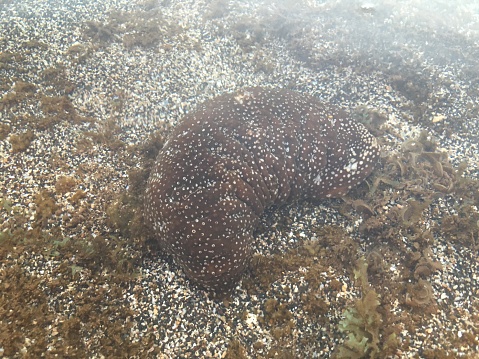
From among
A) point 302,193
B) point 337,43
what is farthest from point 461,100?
point 302,193

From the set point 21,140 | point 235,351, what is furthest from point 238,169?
point 21,140

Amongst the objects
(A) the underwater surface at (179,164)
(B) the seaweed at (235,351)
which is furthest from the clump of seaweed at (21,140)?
(B) the seaweed at (235,351)

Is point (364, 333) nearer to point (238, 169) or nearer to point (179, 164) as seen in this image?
point (238, 169)

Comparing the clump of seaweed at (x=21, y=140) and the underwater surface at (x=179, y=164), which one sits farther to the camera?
the clump of seaweed at (x=21, y=140)

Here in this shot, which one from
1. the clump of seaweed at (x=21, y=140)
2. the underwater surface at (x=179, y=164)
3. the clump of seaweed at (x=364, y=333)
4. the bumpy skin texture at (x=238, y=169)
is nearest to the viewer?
the clump of seaweed at (x=364, y=333)

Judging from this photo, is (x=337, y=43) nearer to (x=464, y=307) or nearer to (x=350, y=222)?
(x=350, y=222)

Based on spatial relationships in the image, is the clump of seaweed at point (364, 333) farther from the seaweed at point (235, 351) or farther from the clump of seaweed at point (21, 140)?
the clump of seaweed at point (21, 140)

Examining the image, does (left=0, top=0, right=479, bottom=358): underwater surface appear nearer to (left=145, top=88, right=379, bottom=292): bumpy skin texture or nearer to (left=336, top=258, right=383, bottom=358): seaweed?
(left=336, top=258, right=383, bottom=358): seaweed
